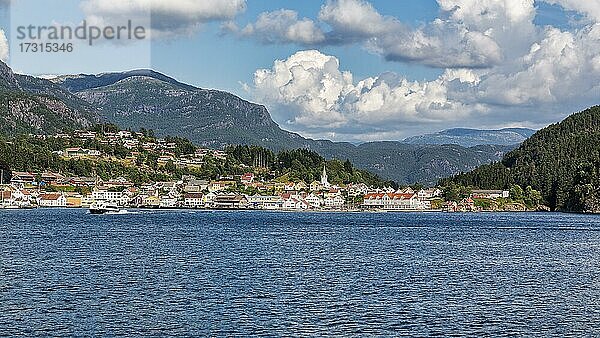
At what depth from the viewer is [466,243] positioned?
83.2 metres

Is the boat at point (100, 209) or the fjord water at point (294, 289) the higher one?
the boat at point (100, 209)

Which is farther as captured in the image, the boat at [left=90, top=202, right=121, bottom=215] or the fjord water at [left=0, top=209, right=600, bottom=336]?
the boat at [left=90, top=202, right=121, bottom=215]

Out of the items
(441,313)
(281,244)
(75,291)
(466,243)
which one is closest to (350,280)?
(441,313)

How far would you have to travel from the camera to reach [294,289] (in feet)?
147

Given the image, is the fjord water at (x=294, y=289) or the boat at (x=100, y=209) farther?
the boat at (x=100, y=209)

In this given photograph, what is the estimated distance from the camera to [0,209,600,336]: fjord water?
3447 cm

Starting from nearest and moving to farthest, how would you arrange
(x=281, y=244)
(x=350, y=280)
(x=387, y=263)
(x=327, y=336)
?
(x=327, y=336), (x=350, y=280), (x=387, y=263), (x=281, y=244)

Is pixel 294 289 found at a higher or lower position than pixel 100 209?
lower

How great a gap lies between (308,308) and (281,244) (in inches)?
1606

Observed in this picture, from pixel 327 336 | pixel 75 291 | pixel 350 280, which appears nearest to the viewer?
pixel 327 336

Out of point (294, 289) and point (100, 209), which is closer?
point (294, 289)

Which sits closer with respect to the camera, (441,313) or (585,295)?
(441,313)

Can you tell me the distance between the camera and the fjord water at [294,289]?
1357 inches

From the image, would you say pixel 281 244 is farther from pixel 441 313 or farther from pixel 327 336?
pixel 327 336
